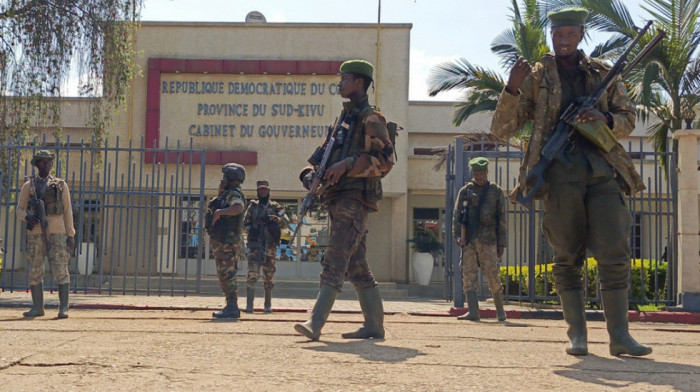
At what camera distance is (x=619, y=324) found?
14.9ft

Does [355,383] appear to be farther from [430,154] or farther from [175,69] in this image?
[430,154]

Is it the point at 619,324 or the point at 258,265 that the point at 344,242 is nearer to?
the point at 619,324

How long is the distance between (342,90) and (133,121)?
55.2 ft

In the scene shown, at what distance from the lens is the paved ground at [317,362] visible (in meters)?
3.56

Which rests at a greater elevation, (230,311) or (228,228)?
(228,228)

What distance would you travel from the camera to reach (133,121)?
70.7 feet

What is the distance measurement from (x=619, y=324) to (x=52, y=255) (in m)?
5.69

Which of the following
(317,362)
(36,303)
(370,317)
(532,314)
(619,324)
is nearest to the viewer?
(317,362)

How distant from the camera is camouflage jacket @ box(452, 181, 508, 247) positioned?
28.9 ft

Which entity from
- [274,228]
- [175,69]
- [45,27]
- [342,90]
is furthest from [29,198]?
[175,69]

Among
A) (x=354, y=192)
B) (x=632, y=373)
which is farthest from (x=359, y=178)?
(x=632, y=373)

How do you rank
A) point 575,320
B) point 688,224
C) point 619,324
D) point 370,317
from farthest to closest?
point 688,224
point 370,317
point 575,320
point 619,324

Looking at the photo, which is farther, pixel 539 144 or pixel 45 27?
pixel 45 27

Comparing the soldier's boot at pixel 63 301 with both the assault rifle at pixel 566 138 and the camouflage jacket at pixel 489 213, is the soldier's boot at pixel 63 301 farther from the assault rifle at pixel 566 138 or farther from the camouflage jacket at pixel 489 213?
the assault rifle at pixel 566 138
